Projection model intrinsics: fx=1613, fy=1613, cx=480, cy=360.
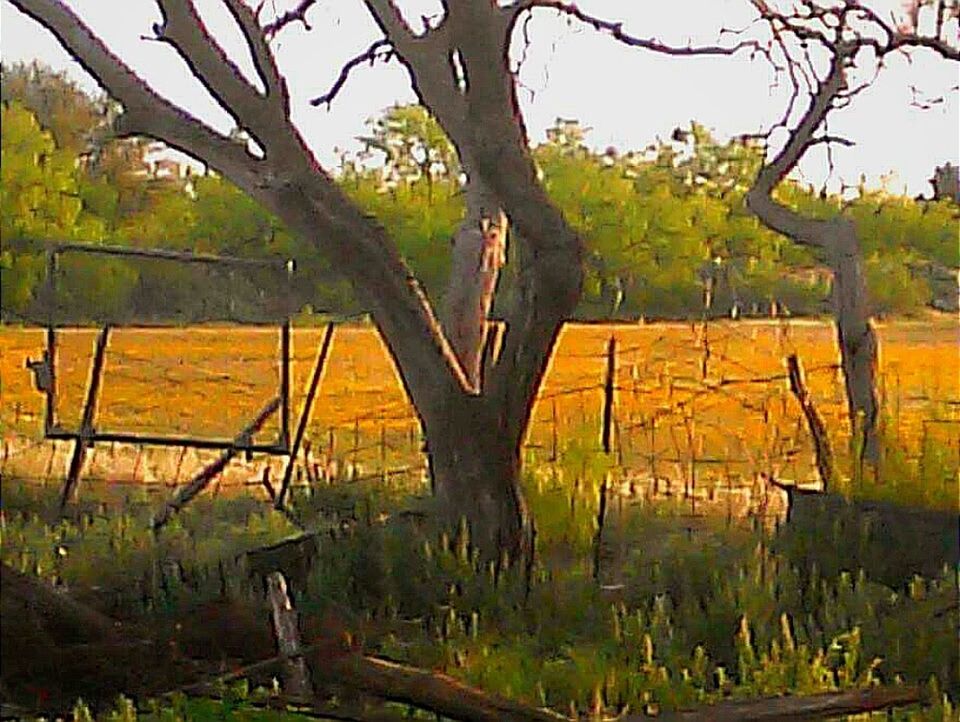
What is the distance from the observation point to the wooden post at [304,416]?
114 centimetres

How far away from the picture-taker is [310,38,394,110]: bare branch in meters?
1.12

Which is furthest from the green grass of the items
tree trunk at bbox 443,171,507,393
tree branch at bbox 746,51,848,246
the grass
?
tree branch at bbox 746,51,848,246

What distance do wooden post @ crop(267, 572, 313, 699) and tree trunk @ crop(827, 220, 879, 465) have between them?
0.48 meters

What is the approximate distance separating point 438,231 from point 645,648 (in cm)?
34

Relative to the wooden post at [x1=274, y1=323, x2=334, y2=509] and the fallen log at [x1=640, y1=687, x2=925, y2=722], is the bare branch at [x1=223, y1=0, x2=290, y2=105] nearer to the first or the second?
the wooden post at [x1=274, y1=323, x2=334, y2=509]

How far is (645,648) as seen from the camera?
3.80ft

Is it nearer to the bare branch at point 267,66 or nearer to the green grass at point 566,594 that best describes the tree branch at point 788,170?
the green grass at point 566,594

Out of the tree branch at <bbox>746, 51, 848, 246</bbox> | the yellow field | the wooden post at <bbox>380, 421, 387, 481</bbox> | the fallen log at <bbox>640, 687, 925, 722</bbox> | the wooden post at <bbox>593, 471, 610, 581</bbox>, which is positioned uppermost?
the tree branch at <bbox>746, 51, 848, 246</bbox>

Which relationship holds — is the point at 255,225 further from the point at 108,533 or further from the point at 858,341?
the point at 858,341

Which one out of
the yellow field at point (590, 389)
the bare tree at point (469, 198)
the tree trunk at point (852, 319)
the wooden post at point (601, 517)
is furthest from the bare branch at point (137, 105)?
the tree trunk at point (852, 319)

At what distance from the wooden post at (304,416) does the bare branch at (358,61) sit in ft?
0.52

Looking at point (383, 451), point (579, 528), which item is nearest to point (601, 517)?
point (579, 528)

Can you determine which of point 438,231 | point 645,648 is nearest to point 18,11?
point 438,231

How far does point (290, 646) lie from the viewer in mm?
1043
